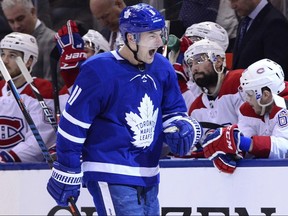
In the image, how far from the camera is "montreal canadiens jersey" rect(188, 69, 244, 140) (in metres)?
5.52

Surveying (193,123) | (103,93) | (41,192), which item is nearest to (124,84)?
(103,93)

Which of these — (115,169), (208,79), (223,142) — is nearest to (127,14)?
(115,169)

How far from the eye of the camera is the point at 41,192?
18.0 ft

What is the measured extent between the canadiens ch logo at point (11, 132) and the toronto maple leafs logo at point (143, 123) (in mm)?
1604

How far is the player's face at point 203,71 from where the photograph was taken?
18.4ft

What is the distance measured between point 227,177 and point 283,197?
0.30 metres

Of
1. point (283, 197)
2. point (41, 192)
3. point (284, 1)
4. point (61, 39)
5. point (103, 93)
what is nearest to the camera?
point (103, 93)

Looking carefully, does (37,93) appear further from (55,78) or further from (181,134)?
(181,134)

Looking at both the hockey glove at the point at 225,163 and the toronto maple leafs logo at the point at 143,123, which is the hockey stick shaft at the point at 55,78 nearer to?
the hockey glove at the point at 225,163

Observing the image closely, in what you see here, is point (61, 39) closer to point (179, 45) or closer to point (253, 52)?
point (179, 45)

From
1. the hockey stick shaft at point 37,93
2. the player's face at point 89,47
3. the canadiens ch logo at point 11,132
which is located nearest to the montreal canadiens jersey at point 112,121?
the hockey stick shaft at point 37,93

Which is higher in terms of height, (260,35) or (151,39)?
(151,39)

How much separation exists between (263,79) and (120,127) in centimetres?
103

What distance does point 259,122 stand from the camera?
5.21 metres
